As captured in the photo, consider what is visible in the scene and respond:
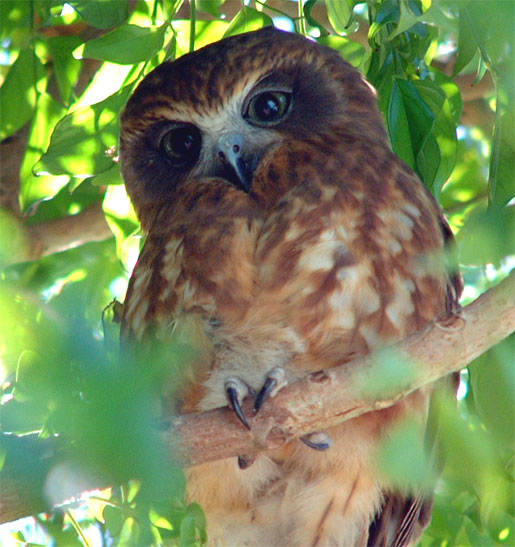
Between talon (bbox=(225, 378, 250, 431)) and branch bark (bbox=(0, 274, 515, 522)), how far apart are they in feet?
0.04

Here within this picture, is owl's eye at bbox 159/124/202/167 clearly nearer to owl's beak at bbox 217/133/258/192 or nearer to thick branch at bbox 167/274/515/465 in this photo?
owl's beak at bbox 217/133/258/192

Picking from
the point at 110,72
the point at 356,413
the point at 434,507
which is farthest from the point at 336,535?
the point at 110,72

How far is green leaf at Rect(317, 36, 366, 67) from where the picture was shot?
237 cm

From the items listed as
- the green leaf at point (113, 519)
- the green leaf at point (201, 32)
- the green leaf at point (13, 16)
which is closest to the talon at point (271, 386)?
the green leaf at point (113, 519)

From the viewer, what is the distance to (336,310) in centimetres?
213

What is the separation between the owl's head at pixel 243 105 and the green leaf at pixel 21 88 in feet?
0.95

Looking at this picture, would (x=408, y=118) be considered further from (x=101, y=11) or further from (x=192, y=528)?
(x=192, y=528)

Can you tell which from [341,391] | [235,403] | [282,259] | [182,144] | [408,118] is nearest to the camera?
[341,391]

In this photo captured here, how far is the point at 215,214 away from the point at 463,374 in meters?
0.97

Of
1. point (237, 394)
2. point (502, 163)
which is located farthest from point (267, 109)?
point (237, 394)

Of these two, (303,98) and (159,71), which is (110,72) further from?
(303,98)

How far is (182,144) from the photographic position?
2.71m

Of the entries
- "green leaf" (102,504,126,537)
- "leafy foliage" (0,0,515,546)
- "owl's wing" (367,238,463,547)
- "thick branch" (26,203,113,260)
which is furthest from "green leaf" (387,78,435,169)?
Result: "thick branch" (26,203,113,260)

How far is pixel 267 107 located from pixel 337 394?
1208mm
